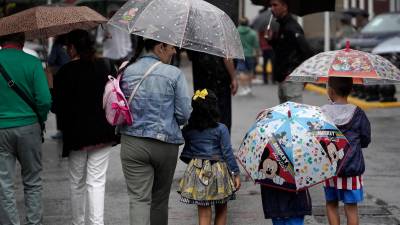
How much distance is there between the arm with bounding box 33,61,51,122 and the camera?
7.52m

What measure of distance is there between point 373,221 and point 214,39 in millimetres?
2698

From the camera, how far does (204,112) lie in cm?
743

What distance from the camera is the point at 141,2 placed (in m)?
7.23

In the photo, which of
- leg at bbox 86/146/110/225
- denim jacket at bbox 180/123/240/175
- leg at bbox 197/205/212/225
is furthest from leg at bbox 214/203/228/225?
leg at bbox 86/146/110/225

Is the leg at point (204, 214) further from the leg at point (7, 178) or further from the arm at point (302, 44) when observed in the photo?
the arm at point (302, 44)

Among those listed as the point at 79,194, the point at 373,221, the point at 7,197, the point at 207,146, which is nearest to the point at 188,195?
the point at 207,146

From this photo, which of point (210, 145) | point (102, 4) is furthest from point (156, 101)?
point (102, 4)

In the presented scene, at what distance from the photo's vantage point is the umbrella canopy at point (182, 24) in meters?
6.85

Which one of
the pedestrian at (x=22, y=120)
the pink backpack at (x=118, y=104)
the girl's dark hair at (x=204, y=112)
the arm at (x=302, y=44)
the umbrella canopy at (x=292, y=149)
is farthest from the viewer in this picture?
the arm at (x=302, y=44)

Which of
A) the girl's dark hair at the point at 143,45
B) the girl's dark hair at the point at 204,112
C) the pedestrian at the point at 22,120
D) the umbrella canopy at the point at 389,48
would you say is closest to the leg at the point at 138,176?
the girl's dark hair at the point at 143,45

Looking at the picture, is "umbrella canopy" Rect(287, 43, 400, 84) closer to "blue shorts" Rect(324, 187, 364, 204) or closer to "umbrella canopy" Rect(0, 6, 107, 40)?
"blue shorts" Rect(324, 187, 364, 204)

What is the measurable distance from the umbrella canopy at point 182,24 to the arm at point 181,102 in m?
0.27

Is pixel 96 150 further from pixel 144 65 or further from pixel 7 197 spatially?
pixel 144 65

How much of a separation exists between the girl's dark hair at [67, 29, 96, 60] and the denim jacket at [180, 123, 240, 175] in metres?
1.07
